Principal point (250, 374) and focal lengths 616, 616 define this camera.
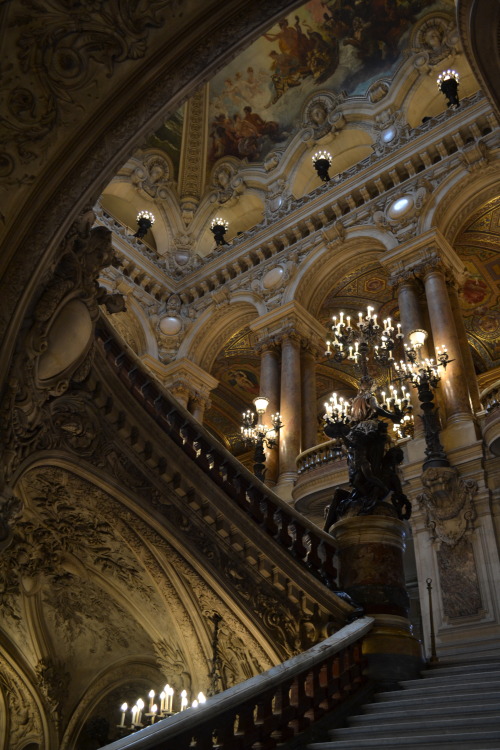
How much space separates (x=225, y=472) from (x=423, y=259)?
850cm

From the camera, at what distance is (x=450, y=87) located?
14.1 metres

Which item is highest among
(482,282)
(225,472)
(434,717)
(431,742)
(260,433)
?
(482,282)

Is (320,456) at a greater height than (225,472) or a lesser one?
greater

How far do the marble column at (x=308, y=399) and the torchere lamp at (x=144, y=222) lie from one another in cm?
A: 659

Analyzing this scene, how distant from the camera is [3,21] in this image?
12.8ft

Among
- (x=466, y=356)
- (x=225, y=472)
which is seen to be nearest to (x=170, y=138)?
(x=466, y=356)

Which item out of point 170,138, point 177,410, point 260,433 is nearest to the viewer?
point 177,410

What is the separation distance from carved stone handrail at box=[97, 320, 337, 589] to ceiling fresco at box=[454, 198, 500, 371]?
426 inches

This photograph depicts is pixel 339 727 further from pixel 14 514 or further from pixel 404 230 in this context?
pixel 404 230

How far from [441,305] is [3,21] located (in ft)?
32.6

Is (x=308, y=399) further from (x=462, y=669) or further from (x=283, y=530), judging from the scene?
(x=462, y=669)

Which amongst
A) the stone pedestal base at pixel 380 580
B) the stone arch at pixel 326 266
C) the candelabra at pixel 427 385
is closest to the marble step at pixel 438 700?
the stone pedestal base at pixel 380 580

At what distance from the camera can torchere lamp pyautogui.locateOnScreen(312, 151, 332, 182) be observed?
1631 centimetres

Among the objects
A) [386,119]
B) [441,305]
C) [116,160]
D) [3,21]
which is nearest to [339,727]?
[116,160]
